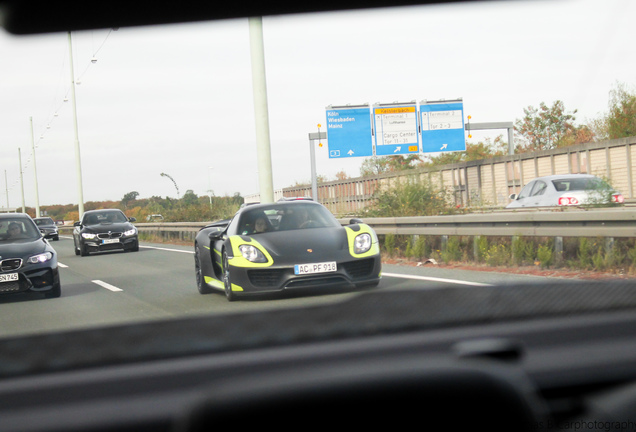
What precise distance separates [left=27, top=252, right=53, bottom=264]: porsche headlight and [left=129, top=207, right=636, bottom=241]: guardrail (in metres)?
4.80

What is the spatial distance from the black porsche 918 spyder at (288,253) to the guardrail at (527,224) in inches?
108

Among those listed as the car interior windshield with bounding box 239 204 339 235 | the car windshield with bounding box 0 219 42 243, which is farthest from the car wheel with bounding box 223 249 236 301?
the car windshield with bounding box 0 219 42 243

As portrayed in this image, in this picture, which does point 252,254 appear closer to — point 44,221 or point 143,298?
point 143,298

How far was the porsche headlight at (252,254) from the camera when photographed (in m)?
8.61

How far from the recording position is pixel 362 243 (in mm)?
8898

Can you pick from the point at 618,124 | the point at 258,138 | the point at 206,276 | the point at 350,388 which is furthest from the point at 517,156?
the point at 350,388

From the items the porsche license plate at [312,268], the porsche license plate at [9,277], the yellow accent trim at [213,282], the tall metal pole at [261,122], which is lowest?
the yellow accent trim at [213,282]

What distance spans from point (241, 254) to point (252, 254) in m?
0.16

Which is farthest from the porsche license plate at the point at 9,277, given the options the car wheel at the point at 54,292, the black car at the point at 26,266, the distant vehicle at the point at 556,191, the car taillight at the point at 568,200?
the car taillight at the point at 568,200

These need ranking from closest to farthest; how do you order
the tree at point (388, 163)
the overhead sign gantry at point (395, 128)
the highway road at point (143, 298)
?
the highway road at point (143, 298) → the overhead sign gantry at point (395, 128) → the tree at point (388, 163)

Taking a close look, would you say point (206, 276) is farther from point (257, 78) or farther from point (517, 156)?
point (517, 156)

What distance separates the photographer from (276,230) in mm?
9367

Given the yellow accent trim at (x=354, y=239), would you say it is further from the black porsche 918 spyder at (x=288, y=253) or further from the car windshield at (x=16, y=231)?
the car windshield at (x=16, y=231)

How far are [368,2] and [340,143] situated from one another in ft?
103
